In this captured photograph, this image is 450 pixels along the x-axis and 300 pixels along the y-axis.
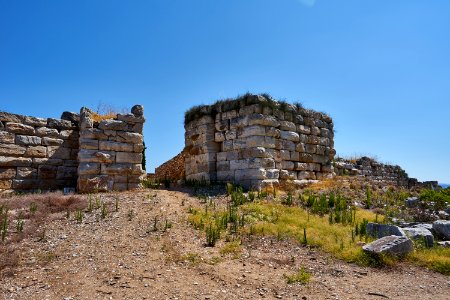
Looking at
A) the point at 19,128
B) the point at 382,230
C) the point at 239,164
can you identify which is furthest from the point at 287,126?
the point at 19,128

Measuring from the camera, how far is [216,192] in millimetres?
11312

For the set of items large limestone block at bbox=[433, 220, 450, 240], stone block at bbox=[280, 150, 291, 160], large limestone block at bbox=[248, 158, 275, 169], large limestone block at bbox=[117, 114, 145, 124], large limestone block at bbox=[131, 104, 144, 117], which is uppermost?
large limestone block at bbox=[131, 104, 144, 117]

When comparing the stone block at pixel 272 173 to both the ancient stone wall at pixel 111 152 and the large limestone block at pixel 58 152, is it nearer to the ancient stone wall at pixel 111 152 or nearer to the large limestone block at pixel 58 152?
the ancient stone wall at pixel 111 152

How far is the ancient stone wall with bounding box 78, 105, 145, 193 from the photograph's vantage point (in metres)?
10.7

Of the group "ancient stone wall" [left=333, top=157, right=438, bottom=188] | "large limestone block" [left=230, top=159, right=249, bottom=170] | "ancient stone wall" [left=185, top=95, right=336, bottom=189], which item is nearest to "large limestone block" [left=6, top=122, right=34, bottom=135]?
"ancient stone wall" [left=185, top=95, right=336, bottom=189]

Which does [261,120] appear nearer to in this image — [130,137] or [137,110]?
[137,110]

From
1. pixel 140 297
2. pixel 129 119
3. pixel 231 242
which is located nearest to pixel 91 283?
pixel 140 297

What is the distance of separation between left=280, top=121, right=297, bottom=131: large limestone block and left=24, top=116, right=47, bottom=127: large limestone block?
7.62 metres

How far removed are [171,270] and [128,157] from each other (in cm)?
630

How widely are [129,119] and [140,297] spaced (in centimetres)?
756

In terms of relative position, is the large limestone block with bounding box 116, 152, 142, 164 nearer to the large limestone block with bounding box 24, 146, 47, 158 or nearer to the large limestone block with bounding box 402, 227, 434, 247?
the large limestone block with bounding box 24, 146, 47, 158

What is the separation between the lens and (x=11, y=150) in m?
10.4

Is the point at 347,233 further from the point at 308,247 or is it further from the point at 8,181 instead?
the point at 8,181

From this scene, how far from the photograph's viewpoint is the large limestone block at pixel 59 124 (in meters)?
11.3
